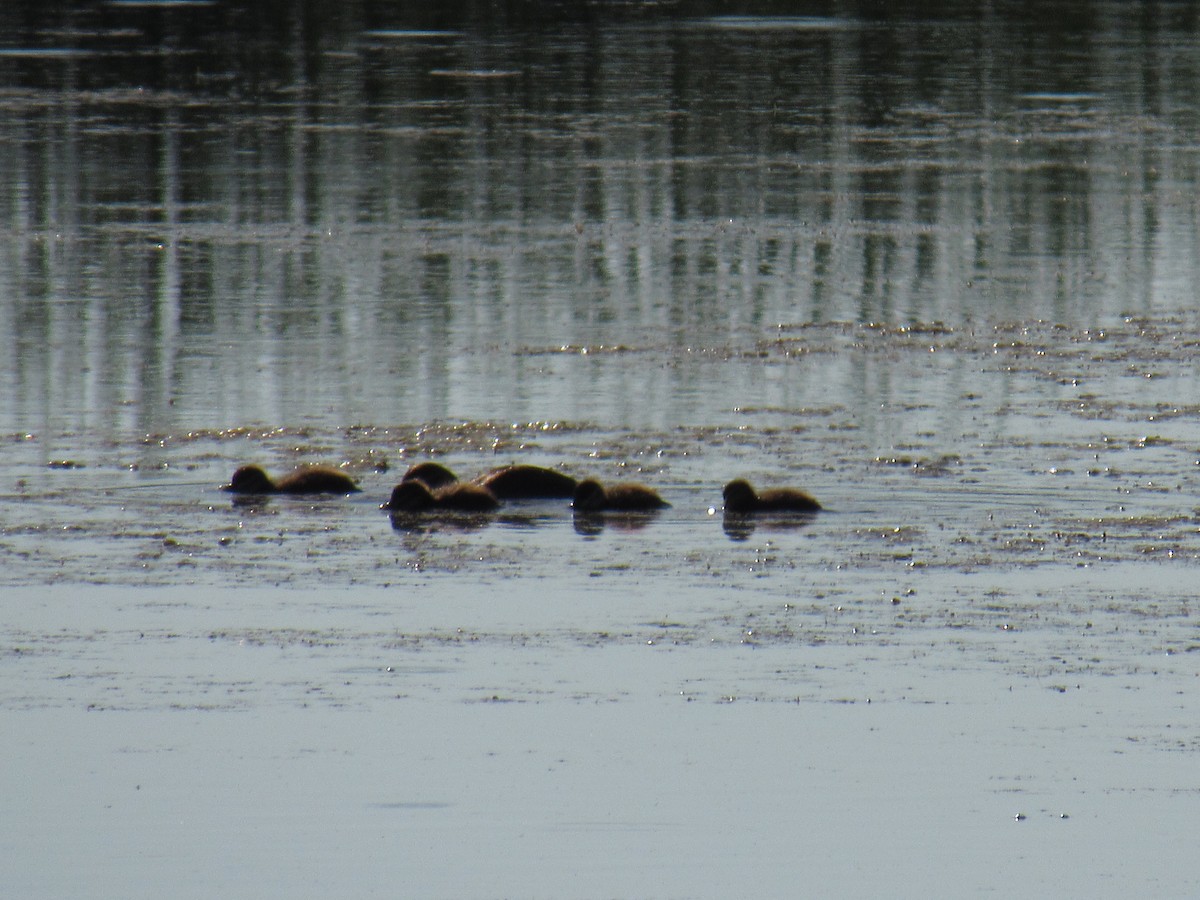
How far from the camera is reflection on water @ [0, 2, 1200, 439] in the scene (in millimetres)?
16219

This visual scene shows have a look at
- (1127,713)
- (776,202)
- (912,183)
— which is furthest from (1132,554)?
(912,183)

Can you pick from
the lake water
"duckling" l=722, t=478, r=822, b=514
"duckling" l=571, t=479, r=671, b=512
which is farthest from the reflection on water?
"duckling" l=722, t=478, r=822, b=514

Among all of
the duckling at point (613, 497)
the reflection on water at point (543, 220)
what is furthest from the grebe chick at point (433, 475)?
the reflection on water at point (543, 220)

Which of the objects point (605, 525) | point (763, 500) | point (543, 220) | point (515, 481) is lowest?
point (605, 525)

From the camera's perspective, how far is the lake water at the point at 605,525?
27.6 ft

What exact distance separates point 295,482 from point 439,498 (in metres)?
0.81

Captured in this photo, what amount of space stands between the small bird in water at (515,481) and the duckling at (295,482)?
0.34m

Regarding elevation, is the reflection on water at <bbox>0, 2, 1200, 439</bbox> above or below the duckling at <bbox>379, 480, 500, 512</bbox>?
above

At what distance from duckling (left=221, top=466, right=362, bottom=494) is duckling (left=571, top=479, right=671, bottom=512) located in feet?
4.12

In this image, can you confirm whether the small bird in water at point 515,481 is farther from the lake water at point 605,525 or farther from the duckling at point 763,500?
the duckling at point 763,500

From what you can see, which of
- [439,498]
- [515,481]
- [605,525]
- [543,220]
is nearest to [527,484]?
[515,481]

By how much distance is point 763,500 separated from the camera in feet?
41.2

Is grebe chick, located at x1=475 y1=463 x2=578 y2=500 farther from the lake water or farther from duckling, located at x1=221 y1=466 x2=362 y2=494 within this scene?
duckling, located at x1=221 y1=466 x2=362 y2=494

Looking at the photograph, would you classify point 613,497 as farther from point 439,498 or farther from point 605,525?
point 439,498
